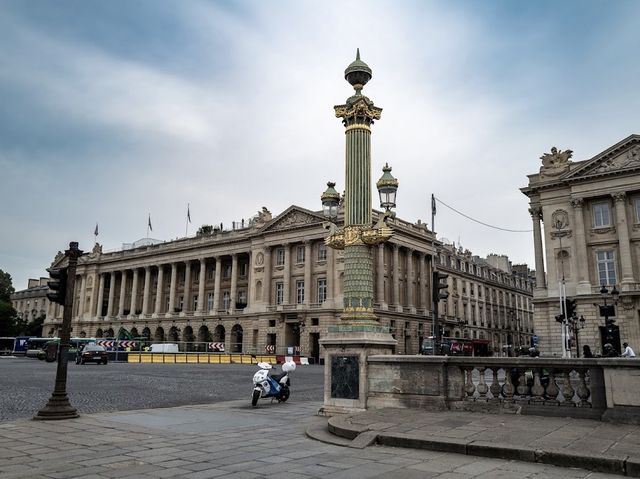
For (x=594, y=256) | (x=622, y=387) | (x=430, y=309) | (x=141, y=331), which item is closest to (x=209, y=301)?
(x=141, y=331)

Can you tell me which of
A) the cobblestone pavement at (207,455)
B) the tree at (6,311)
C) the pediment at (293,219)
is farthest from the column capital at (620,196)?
the tree at (6,311)

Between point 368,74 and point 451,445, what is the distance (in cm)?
944

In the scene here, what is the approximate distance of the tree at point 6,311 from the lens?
8236cm

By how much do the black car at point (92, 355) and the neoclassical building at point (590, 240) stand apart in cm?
3681

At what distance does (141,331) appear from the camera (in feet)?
273

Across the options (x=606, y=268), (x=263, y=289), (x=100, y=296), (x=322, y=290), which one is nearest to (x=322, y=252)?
(x=322, y=290)

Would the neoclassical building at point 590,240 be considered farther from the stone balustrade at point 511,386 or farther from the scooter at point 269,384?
the stone balustrade at point 511,386

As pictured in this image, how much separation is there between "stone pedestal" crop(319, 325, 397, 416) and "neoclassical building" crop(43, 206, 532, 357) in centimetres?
4352

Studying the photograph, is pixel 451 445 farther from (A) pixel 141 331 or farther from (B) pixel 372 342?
Result: (A) pixel 141 331

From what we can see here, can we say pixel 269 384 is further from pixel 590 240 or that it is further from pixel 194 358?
pixel 590 240

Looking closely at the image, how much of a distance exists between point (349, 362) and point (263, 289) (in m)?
57.1

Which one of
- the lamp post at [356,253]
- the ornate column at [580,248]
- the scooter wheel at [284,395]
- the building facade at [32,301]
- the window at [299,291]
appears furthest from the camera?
the building facade at [32,301]

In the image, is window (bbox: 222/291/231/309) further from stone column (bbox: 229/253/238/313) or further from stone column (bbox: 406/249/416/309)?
stone column (bbox: 406/249/416/309)

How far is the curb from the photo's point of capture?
6.03 m
